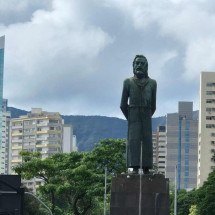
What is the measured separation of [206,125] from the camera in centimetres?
18225

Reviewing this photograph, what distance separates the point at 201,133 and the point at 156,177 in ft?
469

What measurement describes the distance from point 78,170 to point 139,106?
1312 inches

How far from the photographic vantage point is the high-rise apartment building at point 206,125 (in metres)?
174

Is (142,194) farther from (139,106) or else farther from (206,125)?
(206,125)

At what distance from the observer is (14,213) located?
32438 millimetres

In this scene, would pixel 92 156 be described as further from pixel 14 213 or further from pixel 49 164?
pixel 14 213

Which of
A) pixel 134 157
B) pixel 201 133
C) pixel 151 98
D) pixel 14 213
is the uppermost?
pixel 201 133

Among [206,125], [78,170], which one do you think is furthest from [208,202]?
[206,125]

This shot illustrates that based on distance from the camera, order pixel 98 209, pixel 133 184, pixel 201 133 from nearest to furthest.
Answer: pixel 133 184, pixel 98 209, pixel 201 133

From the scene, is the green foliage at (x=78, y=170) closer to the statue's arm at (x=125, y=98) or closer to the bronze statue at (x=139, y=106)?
the statue's arm at (x=125, y=98)

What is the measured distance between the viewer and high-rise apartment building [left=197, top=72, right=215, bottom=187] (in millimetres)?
174375

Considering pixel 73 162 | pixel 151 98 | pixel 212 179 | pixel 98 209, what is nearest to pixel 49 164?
pixel 73 162

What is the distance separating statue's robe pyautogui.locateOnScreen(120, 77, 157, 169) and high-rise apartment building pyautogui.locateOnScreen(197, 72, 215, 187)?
440 feet

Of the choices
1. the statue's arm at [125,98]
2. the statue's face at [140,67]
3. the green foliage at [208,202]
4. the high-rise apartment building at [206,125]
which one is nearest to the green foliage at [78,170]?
the green foliage at [208,202]
